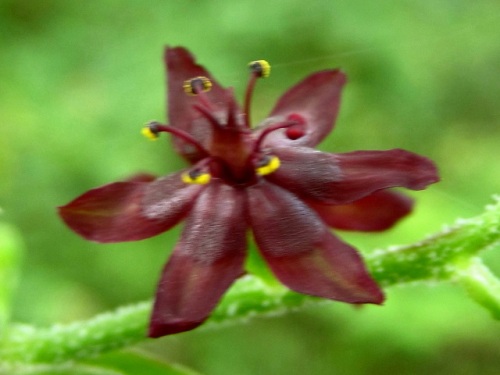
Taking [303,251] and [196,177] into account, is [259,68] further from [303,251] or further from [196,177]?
[303,251]

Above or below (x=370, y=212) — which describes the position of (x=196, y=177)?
above

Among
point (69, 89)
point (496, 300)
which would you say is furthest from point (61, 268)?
point (496, 300)

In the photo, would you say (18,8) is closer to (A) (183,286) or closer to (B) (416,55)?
(B) (416,55)

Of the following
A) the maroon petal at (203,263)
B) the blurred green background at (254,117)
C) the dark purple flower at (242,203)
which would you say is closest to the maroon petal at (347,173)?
the dark purple flower at (242,203)

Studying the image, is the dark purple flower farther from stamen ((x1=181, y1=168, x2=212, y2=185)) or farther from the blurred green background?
the blurred green background

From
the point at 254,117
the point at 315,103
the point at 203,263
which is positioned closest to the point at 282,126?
the point at 315,103

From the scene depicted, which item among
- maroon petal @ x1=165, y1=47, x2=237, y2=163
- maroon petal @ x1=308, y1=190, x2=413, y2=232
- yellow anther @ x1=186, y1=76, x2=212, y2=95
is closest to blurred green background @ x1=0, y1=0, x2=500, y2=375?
maroon petal @ x1=308, y1=190, x2=413, y2=232
